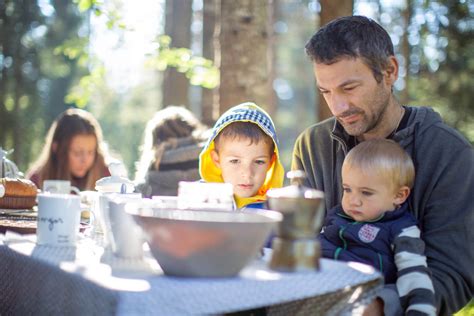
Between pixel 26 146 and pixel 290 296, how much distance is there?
1582cm

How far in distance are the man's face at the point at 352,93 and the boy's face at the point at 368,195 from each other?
0.41m

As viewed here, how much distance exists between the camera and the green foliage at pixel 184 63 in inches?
300

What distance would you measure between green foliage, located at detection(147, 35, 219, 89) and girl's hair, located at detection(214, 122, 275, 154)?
13.0 feet

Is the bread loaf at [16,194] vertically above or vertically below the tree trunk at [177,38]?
below

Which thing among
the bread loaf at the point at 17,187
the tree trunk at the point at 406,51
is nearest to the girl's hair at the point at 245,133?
the bread loaf at the point at 17,187

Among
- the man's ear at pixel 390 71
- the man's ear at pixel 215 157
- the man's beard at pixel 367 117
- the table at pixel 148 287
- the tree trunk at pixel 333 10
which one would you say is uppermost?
the tree trunk at pixel 333 10

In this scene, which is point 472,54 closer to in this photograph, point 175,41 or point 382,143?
point 175,41

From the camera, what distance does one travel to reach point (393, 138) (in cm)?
313

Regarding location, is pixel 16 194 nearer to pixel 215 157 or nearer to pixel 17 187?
pixel 17 187

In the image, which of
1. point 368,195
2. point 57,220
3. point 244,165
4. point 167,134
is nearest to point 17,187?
point 244,165

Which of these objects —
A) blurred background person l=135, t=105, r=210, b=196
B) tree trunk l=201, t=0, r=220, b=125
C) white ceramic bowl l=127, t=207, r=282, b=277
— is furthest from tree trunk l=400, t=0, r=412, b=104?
white ceramic bowl l=127, t=207, r=282, b=277

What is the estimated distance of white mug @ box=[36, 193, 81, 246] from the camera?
7.48ft

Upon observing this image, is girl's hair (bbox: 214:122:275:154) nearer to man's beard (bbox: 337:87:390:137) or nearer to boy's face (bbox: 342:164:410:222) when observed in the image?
man's beard (bbox: 337:87:390:137)

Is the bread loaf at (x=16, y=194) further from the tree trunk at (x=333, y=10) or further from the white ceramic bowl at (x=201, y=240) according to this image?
the tree trunk at (x=333, y=10)
